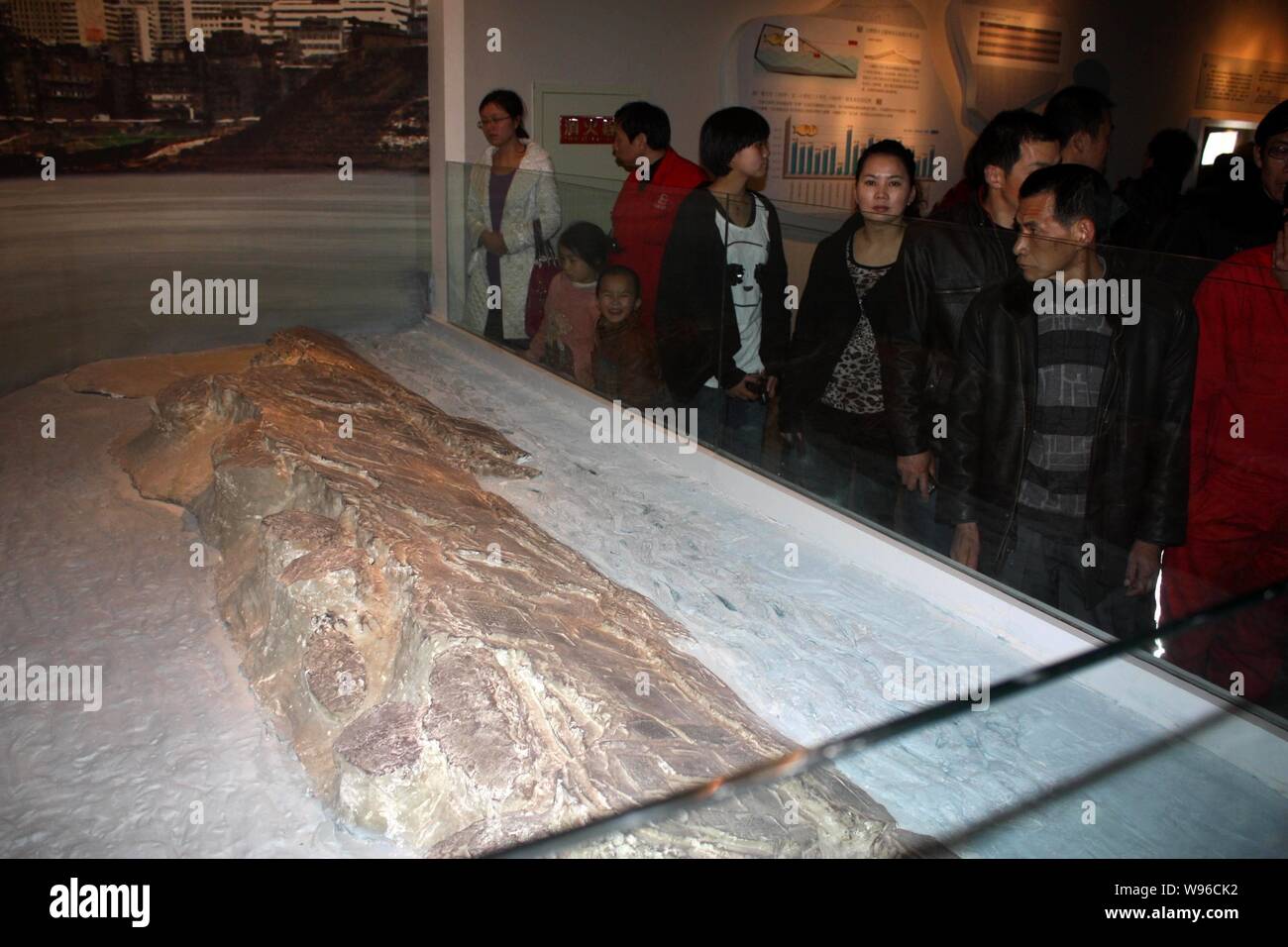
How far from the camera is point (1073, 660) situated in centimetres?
92

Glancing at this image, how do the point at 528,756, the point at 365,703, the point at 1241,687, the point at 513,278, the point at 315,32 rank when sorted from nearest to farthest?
the point at 1241,687
the point at 528,756
the point at 365,703
the point at 513,278
the point at 315,32

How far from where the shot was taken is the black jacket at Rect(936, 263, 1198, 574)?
182cm

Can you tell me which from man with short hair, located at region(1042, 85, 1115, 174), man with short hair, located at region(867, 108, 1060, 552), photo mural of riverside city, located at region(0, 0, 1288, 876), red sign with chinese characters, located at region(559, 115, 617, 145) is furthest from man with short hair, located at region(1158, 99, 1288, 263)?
red sign with chinese characters, located at region(559, 115, 617, 145)

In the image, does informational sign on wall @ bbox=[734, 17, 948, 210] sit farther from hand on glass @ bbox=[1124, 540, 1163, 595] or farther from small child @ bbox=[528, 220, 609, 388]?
hand on glass @ bbox=[1124, 540, 1163, 595]

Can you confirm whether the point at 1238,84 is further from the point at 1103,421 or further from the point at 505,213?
the point at 1103,421

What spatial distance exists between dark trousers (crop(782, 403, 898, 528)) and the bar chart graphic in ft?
11.1

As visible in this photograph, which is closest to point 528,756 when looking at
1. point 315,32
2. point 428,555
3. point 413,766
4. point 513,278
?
point 413,766

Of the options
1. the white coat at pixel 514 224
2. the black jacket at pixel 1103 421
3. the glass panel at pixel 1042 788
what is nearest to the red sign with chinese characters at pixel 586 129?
the white coat at pixel 514 224

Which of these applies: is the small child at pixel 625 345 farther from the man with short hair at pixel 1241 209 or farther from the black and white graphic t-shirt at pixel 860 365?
the man with short hair at pixel 1241 209

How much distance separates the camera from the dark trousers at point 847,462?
2.51 metres

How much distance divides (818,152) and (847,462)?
3.71m

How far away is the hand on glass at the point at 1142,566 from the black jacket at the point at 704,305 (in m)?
1.16

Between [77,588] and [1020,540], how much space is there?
2.22 metres
